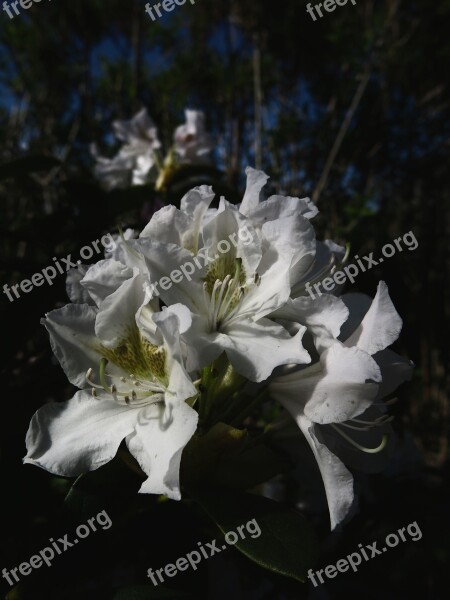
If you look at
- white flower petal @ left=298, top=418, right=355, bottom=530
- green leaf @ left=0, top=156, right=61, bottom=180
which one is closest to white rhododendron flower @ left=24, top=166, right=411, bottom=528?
white flower petal @ left=298, top=418, right=355, bottom=530

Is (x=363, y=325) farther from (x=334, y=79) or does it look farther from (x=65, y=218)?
(x=334, y=79)

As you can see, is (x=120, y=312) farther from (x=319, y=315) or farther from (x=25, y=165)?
(x=25, y=165)

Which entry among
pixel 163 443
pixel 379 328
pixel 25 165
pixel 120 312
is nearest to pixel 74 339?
pixel 120 312

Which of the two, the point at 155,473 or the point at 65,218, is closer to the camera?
the point at 155,473

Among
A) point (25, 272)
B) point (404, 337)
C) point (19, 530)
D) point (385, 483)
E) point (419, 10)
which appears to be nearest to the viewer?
point (19, 530)

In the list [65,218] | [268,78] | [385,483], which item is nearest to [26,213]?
[65,218]

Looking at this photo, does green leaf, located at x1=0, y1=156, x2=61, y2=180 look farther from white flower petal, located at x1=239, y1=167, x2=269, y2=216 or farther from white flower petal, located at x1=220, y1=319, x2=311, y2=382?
white flower petal, located at x1=220, y1=319, x2=311, y2=382
